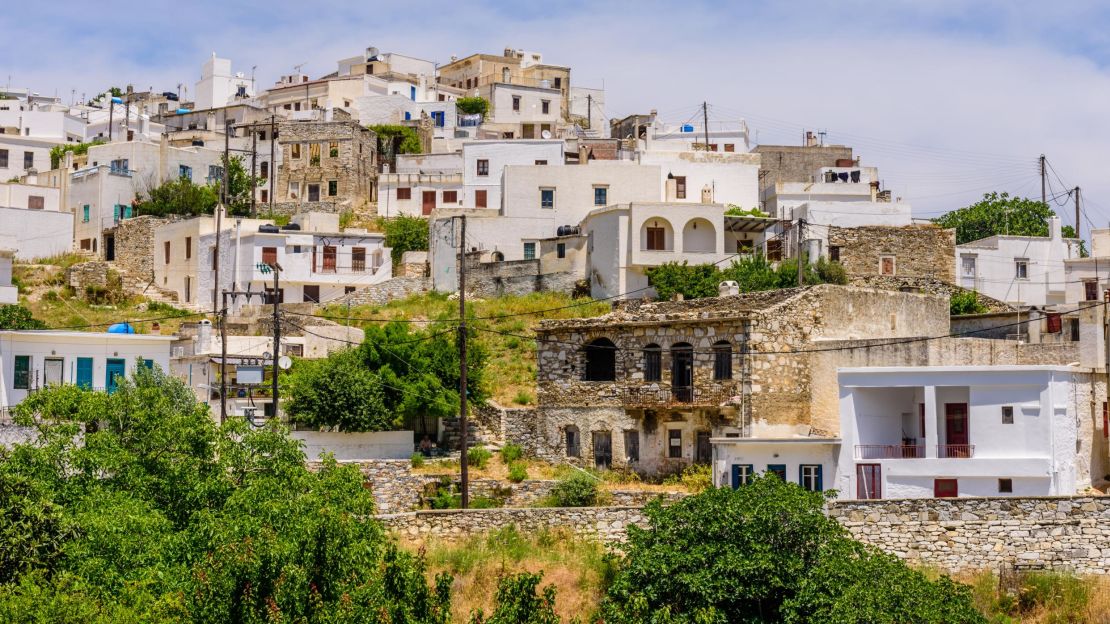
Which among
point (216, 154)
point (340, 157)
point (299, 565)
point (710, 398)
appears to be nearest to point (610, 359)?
point (710, 398)

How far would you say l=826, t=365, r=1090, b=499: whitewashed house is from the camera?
33562mm

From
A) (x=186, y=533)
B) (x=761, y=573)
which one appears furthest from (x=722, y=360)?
(x=186, y=533)

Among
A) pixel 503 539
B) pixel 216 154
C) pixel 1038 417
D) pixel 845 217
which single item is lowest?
pixel 503 539

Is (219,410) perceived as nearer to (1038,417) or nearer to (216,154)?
(1038,417)

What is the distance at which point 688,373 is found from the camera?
125ft

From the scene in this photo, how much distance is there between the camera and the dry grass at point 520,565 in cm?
3027

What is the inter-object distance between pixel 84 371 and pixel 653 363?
16.9m

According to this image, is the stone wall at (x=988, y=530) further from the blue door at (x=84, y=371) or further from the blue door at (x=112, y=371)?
the blue door at (x=84, y=371)

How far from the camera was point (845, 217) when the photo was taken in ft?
185

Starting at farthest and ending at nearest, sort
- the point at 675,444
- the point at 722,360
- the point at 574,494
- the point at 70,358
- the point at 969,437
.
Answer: the point at 70,358 → the point at 675,444 → the point at 722,360 → the point at 574,494 → the point at 969,437

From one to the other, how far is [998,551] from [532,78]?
200ft

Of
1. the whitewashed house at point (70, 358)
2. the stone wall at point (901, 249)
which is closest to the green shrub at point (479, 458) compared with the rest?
the whitewashed house at point (70, 358)

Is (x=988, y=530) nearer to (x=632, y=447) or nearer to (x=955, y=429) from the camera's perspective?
(x=955, y=429)

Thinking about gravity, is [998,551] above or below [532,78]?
below
